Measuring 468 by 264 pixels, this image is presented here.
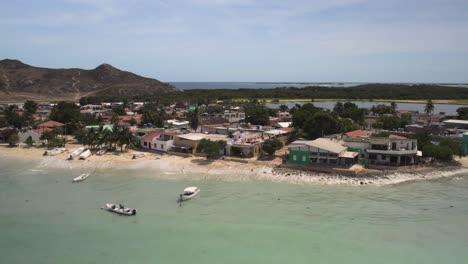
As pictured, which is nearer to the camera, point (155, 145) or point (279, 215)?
point (279, 215)

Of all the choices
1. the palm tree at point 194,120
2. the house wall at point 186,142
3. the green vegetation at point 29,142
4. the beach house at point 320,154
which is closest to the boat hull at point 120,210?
the house wall at point 186,142

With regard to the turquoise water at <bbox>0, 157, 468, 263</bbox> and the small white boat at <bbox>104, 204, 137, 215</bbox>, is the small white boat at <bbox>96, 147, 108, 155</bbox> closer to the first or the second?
the turquoise water at <bbox>0, 157, 468, 263</bbox>

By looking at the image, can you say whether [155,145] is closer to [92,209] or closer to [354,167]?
[92,209]

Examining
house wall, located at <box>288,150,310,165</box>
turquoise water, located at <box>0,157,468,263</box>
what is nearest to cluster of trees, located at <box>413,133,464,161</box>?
turquoise water, located at <box>0,157,468,263</box>

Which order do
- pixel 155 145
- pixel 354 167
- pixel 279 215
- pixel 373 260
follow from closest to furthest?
1. pixel 373 260
2. pixel 279 215
3. pixel 354 167
4. pixel 155 145

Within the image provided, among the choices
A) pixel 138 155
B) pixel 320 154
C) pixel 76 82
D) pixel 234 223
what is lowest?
pixel 234 223

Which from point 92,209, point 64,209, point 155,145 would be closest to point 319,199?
point 92,209

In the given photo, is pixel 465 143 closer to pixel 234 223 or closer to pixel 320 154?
pixel 320 154

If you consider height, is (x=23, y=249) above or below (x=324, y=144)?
below

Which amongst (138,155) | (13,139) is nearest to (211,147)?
(138,155)
